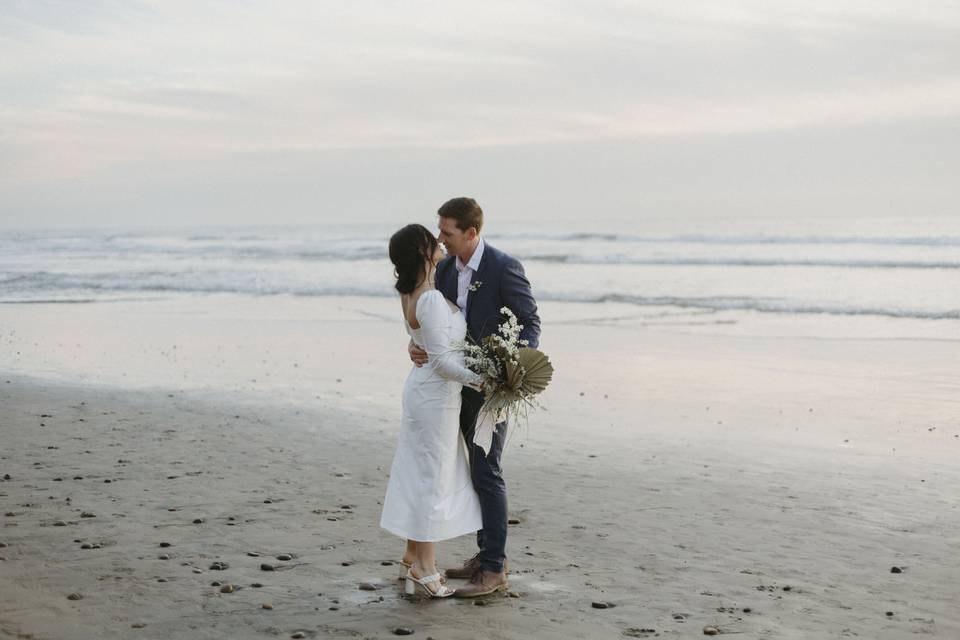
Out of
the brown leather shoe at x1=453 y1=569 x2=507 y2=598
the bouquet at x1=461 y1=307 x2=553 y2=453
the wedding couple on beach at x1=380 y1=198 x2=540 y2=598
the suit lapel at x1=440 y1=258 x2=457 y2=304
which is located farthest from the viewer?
the suit lapel at x1=440 y1=258 x2=457 y2=304

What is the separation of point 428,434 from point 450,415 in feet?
0.46

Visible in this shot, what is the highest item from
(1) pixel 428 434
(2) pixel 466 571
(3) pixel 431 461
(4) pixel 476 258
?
(4) pixel 476 258

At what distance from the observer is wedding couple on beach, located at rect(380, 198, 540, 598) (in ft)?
15.5

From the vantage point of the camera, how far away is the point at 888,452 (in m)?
7.86

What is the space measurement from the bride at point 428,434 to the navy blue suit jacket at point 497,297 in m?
0.10

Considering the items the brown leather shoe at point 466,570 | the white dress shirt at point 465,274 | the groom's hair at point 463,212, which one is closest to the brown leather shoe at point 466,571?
the brown leather shoe at point 466,570

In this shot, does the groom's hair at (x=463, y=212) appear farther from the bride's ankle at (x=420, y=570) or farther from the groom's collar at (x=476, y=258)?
the bride's ankle at (x=420, y=570)

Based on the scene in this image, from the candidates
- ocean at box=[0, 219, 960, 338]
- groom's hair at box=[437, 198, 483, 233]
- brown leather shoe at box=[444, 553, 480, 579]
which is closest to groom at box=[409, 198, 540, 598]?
groom's hair at box=[437, 198, 483, 233]

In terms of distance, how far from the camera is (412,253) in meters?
4.67

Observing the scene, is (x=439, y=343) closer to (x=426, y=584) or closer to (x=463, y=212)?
(x=463, y=212)

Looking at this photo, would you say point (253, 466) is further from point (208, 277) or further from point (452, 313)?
point (208, 277)

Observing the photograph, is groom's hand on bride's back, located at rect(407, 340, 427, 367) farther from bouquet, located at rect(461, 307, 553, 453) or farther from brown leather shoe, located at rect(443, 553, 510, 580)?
brown leather shoe, located at rect(443, 553, 510, 580)

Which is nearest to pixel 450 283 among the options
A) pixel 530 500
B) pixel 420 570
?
pixel 420 570

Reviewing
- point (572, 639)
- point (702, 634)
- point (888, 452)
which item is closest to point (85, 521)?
point (572, 639)
